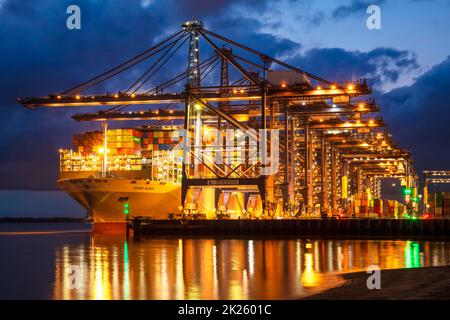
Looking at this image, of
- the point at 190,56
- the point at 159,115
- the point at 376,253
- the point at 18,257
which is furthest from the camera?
the point at 159,115

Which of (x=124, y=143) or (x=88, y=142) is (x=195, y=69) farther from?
(x=88, y=142)

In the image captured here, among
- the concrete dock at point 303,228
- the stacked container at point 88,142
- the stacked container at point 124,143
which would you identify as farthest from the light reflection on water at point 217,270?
the stacked container at point 88,142

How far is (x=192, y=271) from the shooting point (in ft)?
90.9

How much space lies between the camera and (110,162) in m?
79.4

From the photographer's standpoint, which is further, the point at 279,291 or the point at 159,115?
the point at 159,115

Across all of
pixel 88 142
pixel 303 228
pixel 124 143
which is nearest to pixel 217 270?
pixel 303 228

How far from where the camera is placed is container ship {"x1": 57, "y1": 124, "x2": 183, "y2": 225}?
6956 centimetres

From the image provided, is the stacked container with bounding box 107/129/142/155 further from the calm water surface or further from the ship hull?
the calm water surface

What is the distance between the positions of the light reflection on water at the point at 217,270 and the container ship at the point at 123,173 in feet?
93.0

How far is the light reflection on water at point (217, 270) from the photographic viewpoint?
69.2 ft

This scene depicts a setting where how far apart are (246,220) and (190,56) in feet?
61.1

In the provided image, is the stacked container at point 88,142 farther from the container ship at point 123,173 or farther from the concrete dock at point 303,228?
the concrete dock at point 303,228

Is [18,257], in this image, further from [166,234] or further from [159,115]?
[159,115]
